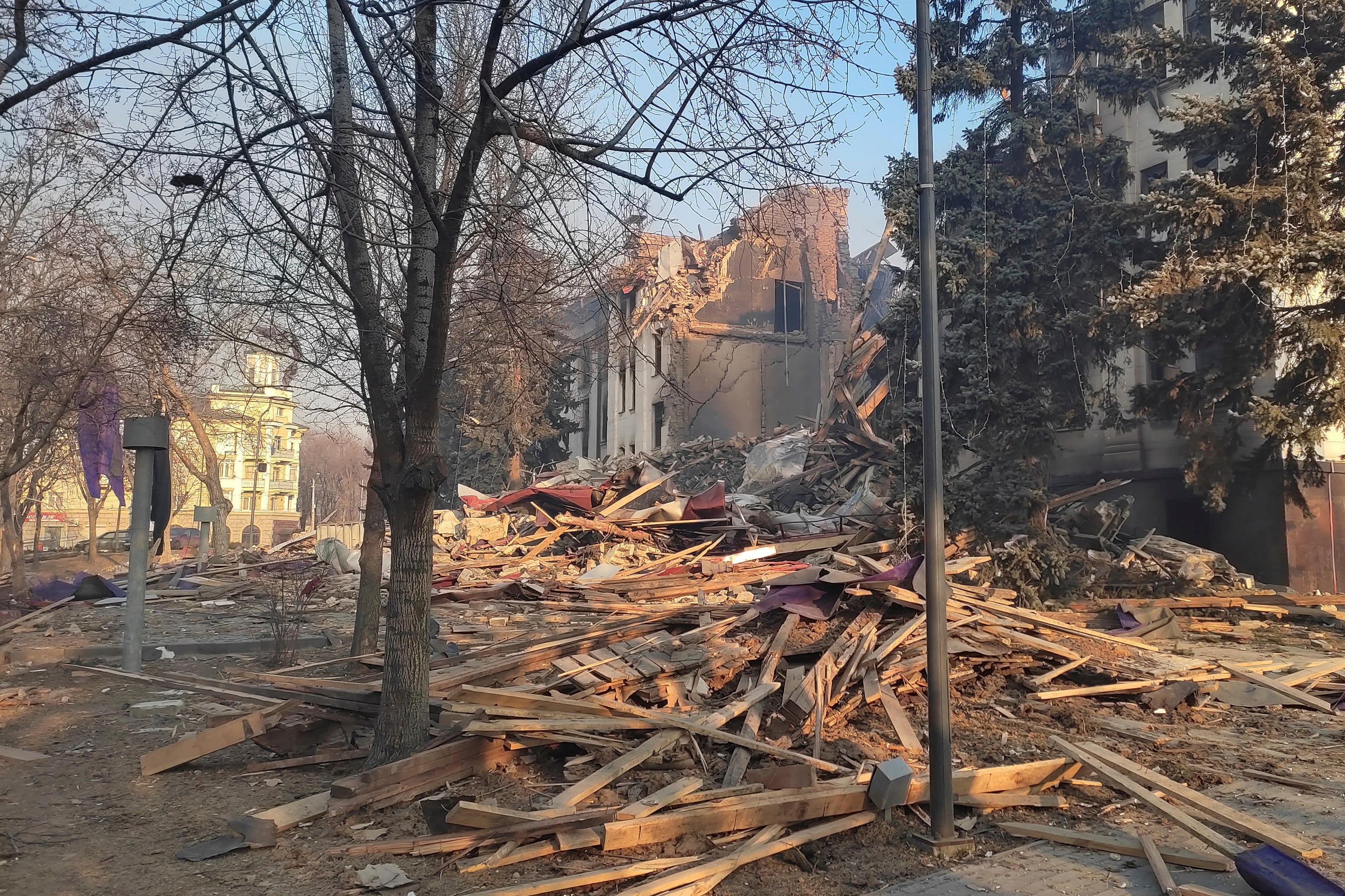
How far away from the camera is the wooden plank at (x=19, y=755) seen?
670 cm

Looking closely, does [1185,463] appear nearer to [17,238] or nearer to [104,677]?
[104,677]

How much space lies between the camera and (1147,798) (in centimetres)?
512

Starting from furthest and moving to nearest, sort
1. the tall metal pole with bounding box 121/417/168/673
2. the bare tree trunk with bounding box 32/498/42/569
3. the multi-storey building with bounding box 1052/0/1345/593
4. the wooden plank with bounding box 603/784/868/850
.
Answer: the bare tree trunk with bounding box 32/498/42/569
the multi-storey building with bounding box 1052/0/1345/593
the tall metal pole with bounding box 121/417/168/673
the wooden plank with bounding box 603/784/868/850

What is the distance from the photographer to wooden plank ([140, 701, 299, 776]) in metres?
6.35

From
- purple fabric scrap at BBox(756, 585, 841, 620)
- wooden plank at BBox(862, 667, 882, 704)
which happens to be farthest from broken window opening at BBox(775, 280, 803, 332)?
wooden plank at BBox(862, 667, 882, 704)

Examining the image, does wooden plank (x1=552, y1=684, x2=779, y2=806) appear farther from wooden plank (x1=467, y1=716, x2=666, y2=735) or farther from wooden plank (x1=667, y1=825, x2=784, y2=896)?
wooden plank (x1=667, y1=825, x2=784, y2=896)

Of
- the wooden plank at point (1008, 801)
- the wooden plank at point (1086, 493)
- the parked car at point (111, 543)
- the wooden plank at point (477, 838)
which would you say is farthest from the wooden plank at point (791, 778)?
the parked car at point (111, 543)

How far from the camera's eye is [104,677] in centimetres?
970

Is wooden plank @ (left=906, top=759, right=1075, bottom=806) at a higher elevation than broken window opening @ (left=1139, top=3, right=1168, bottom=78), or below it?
below

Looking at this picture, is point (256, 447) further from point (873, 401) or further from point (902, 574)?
point (902, 574)

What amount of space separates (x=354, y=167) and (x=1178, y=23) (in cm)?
2071

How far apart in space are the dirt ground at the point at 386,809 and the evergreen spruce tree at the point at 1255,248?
736cm

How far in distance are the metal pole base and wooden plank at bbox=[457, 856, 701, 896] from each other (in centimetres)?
142

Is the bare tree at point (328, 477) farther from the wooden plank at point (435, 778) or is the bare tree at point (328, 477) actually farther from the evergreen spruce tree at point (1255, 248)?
the wooden plank at point (435, 778)
